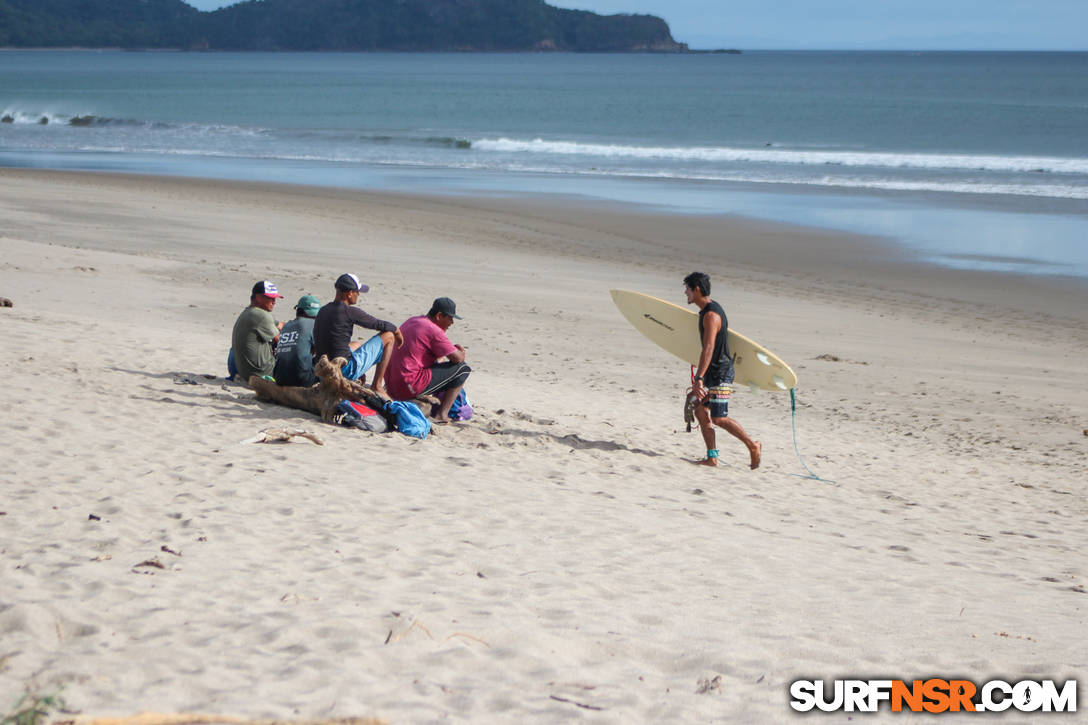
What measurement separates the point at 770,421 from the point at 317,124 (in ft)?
154

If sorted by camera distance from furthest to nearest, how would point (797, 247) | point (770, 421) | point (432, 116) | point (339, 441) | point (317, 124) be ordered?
point (432, 116) < point (317, 124) < point (797, 247) < point (770, 421) < point (339, 441)

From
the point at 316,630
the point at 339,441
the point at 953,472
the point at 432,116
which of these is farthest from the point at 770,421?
the point at 432,116

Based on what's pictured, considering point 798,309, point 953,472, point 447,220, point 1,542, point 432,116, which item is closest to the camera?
point 1,542

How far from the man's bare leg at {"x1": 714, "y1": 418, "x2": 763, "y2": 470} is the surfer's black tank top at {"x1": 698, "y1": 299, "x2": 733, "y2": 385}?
332mm

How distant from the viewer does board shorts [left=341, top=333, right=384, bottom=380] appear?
7988 mm

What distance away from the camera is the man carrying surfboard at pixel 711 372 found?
7660 mm

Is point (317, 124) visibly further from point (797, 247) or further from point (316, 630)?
point (316, 630)

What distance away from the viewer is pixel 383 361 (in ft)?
26.9

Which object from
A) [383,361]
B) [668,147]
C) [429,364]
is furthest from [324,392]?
[668,147]

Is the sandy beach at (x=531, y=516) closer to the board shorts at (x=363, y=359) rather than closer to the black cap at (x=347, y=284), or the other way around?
the board shorts at (x=363, y=359)

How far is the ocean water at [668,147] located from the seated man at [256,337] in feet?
45.0

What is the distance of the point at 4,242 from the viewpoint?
1509cm

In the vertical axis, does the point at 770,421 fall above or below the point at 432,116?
below

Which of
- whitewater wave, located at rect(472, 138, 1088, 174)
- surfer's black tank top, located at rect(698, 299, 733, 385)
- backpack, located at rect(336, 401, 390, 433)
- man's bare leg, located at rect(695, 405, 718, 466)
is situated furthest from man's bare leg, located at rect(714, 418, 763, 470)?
whitewater wave, located at rect(472, 138, 1088, 174)
